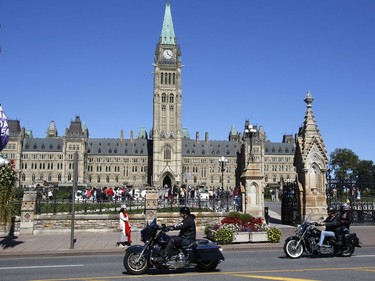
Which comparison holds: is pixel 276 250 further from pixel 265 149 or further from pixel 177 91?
pixel 265 149

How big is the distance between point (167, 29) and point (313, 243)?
128402 millimetres

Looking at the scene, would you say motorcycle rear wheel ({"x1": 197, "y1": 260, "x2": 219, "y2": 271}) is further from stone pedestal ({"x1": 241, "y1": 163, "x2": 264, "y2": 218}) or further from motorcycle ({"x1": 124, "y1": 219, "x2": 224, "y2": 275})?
stone pedestal ({"x1": 241, "y1": 163, "x2": 264, "y2": 218})

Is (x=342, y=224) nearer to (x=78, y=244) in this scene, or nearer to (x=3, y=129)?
(x=78, y=244)

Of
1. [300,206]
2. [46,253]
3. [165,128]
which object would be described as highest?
[165,128]

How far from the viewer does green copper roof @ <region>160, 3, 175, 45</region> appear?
134 metres

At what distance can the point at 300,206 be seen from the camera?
24.1 m

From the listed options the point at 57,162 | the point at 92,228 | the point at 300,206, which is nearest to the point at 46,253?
the point at 92,228

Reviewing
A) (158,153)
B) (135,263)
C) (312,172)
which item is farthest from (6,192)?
(158,153)

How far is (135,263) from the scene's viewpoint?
428 inches

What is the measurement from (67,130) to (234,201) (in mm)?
125252

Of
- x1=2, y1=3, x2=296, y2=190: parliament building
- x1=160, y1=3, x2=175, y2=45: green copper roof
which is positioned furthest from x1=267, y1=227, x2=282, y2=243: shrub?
x1=160, y1=3, x2=175, y2=45: green copper roof

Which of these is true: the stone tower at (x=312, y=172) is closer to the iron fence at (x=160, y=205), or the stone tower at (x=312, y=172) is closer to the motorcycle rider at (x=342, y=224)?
the iron fence at (x=160, y=205)

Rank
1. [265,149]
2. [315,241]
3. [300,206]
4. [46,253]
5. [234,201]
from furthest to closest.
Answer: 1. [265,149]
2. [234,201]
3. [300,206]
4. [46,253]
5. [315,241]

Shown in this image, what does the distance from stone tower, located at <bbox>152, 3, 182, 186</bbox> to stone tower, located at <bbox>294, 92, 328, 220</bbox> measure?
108 metres
